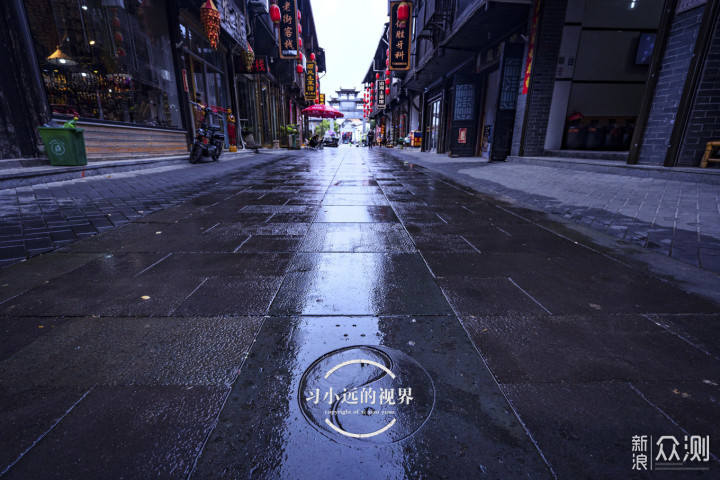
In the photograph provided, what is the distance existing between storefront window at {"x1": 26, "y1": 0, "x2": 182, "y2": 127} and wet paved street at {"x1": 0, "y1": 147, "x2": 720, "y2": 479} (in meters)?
5.76

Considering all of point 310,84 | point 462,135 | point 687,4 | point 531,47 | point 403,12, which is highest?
point 403,12

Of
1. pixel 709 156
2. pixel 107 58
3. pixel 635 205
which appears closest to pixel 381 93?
pixel 107 58

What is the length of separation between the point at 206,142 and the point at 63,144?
4.71 metres

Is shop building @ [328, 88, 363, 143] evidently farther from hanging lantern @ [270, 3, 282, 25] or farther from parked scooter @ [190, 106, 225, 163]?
parked scooter @ [190, 106, 225, 163]

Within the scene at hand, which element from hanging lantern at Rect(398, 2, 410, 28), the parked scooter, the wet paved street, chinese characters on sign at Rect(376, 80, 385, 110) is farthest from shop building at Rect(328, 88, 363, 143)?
the wet paved street

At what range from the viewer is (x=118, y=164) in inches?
267

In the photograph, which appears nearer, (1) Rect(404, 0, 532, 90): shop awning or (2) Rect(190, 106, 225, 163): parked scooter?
(1) Rect(404, 0, 532, 90): shop awning

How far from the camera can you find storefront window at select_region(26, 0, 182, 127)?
5848mm

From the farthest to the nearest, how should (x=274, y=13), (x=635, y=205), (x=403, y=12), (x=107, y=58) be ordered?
(x=403, y=12) → (x=274, y=13) → (x=107, y=58) → (x=635, y=205)

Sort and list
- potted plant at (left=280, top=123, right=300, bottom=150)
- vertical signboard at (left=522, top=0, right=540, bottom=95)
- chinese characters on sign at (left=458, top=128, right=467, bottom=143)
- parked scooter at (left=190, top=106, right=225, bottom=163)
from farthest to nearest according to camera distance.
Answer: potted plant at (left=280, top=123, right=300, bottom=150) → chinese characters on sign at (left=458, top=128, right=467, bottom=143) → parked scooter at (left=190, top=106, right=225, bottom=163) → vertical signboard at (left=522, top=0, right=540, bottom=95)

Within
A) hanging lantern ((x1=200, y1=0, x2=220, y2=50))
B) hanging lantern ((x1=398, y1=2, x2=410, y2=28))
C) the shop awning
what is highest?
hanging lantern ((x1=398, y1=2, x2=410, y2=28))

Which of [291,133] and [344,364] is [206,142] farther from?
[291,133]

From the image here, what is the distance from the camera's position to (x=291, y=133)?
2234 cm

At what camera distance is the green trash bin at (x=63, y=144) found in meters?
5.51
